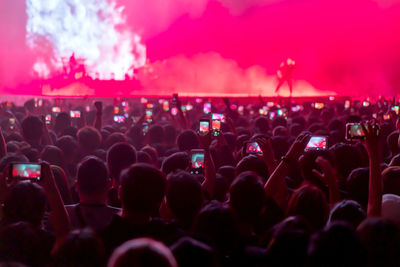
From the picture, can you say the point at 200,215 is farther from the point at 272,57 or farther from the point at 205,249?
the point at 272,57

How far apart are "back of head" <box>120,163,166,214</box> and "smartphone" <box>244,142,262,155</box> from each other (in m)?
2.19

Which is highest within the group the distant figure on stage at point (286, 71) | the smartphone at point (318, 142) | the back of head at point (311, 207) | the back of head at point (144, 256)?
the distant figure on stage at point (286, 71)

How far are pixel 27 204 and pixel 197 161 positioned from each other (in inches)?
75.3

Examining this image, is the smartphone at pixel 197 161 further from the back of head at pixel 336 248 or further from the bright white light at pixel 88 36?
the bright white light at pixel 88 36

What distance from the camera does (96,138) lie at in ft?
19.0

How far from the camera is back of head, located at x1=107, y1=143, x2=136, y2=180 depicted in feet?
13.8

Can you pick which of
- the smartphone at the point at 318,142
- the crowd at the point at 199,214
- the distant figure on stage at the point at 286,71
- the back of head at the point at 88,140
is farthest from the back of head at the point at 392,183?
the distant figure on stage at the point at 286,71

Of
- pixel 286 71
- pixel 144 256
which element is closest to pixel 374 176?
pixel 144 256

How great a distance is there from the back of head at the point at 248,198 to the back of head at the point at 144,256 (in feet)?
4.05

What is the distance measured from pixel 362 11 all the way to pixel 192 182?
967 inches

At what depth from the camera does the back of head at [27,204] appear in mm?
3012

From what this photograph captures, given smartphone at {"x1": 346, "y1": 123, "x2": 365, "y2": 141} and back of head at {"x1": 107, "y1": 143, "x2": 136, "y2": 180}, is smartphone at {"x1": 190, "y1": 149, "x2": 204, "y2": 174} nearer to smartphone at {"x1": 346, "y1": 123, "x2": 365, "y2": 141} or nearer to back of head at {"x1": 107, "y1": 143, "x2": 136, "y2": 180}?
back of head at {"x1": 107, "y1": 143, "x2": 136, "y2": 180}

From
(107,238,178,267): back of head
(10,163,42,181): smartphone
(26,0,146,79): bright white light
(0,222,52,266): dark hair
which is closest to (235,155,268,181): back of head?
(10,163,42,181): smartphone

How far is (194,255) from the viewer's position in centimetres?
196
